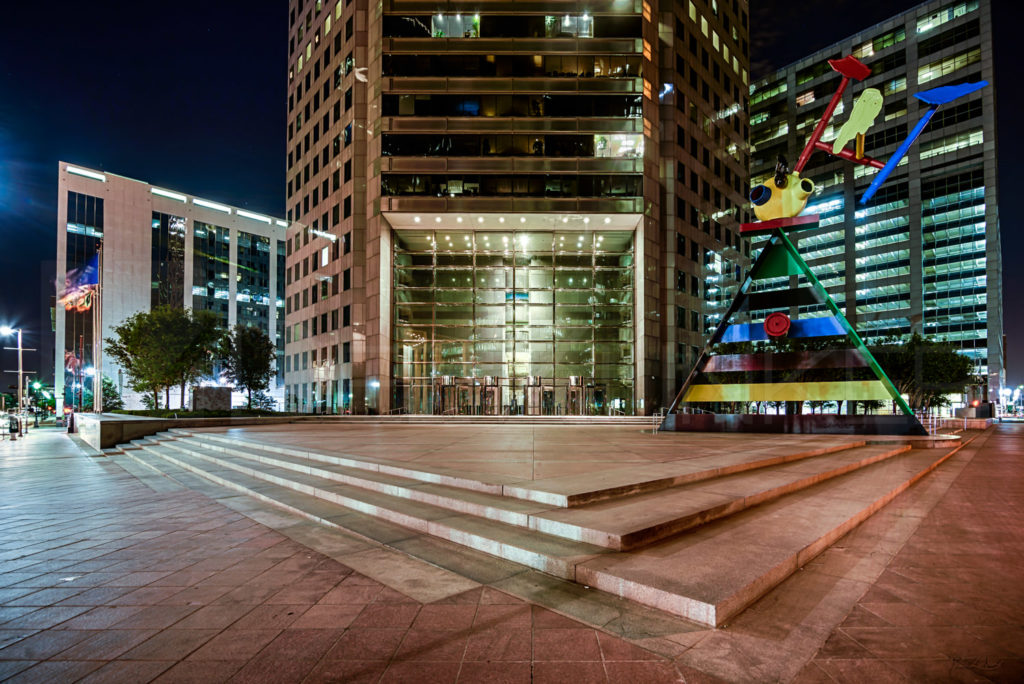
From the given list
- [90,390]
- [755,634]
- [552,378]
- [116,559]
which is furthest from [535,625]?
[90,390]

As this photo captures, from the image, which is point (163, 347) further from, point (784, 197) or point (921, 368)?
point (921, 368)

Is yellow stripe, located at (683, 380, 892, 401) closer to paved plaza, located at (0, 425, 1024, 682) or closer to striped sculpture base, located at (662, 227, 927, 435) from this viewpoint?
striped sculpture base, located at (662, 227, 927, 435)

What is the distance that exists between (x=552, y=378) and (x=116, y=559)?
34786mm

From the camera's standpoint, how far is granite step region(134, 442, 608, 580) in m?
5.25

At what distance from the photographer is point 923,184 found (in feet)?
300

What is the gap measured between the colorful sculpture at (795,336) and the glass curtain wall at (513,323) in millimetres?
18332

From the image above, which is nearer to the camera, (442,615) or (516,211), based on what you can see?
(442,615)

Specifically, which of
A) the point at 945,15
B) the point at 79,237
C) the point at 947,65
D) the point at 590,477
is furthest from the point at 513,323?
the point at 945,15

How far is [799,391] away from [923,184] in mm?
101447

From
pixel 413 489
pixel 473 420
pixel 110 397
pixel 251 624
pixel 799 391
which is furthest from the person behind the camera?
pixel 110 397

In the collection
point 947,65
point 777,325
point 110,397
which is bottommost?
point 110,397

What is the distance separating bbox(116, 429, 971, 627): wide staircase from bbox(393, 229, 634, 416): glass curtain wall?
2807cm

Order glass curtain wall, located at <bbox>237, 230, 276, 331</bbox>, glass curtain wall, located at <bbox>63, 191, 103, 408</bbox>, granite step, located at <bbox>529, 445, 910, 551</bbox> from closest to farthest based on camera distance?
granite step, located at <bbox>529, 445, 910, 551</bbox>
glass curtain wall, located at <bbox>63, 191, 103, 408</bbox>
glass curtain wall, located at <bbox>237, 230, 276, 331</bbox>

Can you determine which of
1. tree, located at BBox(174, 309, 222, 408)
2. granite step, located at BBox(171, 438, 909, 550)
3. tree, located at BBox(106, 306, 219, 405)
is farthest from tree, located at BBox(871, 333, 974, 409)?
tree, located at BBox(106, 306, 219, 405)
